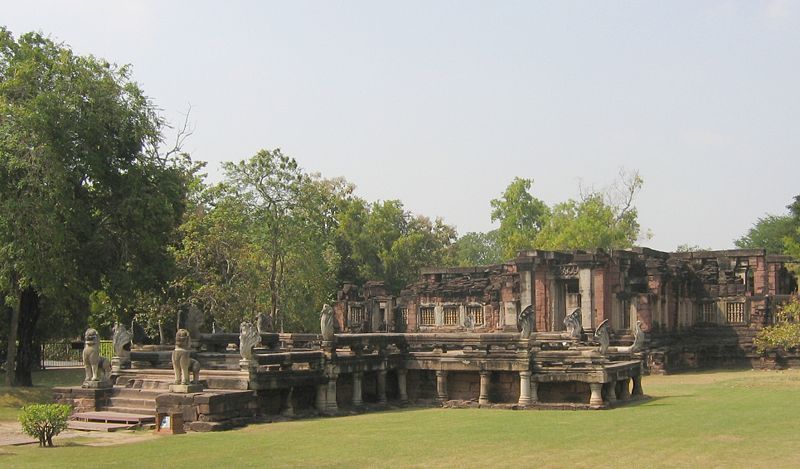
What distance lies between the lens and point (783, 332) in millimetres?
37406

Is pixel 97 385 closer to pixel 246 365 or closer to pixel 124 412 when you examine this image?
pixel 124 412

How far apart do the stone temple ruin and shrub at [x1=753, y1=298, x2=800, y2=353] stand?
91 centimetres

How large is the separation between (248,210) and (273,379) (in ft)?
80.9

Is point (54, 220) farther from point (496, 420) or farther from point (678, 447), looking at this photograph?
point (678, 447)

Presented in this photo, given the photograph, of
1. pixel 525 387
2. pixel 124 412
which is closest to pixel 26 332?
pixel 124 412

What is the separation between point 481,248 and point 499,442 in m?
130

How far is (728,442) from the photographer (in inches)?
639

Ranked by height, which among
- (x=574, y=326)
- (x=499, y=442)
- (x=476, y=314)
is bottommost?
(x=499, y=442)

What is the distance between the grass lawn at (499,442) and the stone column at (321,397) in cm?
134

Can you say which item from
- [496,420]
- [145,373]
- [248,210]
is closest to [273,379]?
[145,373]

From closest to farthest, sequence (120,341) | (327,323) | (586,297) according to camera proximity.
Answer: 1. (327,323)
2. (120,341)
3. (586,297)

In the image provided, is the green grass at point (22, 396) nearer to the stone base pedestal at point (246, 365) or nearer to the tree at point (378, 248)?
the stone base pedestal at point (246, 365)

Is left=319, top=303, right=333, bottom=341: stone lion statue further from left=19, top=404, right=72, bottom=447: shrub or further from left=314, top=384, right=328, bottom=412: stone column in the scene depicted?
left=19, top=404, right=72, bottom=447: shrub

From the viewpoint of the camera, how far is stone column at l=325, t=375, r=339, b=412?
24.3 meters
